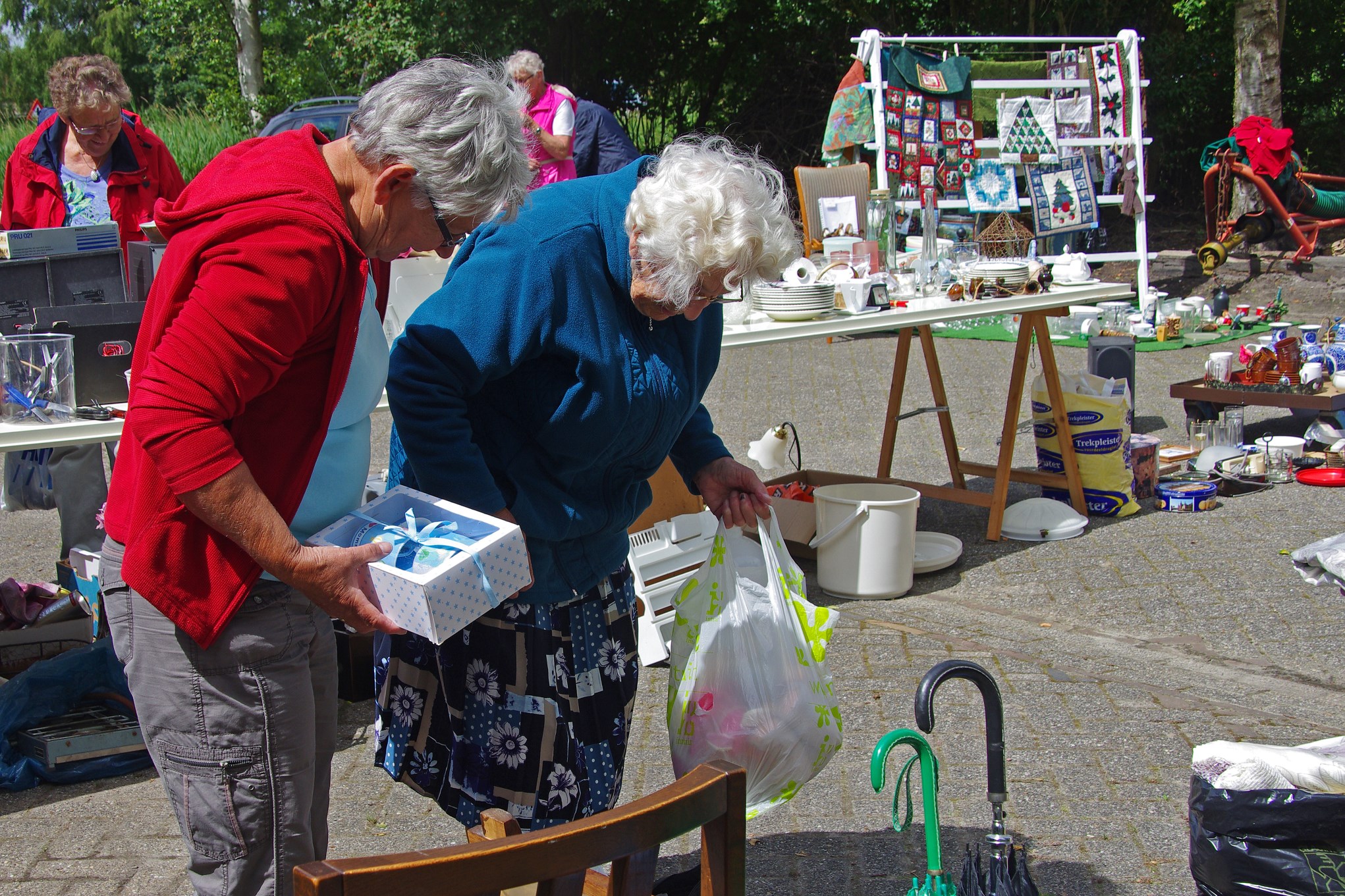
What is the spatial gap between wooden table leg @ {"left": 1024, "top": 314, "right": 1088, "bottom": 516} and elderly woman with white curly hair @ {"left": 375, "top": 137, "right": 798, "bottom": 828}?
2994 millimetres

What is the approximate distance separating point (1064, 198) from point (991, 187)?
796 mm

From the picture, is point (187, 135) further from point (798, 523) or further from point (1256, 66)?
point (798, 523)

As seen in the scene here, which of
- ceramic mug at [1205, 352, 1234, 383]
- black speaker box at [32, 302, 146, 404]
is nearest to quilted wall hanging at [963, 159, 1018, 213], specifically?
ceramic mug at [1205, 352, 1234, 383]

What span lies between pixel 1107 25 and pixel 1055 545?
40.8 ft

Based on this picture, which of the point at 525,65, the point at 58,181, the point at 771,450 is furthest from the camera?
the point at 525,65

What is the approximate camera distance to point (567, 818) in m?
1.89

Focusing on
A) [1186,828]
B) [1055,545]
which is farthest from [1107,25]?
[1186,828]

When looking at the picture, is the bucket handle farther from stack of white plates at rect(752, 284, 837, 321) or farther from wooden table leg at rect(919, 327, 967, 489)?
wooden table leg at rect(919, 327, 967, 489)

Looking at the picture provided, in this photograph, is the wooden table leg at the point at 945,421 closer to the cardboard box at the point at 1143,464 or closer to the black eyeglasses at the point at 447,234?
the cardboard box at the point at 1143,464

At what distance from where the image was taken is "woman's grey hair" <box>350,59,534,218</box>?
1454 millimetres

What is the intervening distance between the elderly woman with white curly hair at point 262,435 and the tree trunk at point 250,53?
16.6 m

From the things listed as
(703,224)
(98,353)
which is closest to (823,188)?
(98,353)

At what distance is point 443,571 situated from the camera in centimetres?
144

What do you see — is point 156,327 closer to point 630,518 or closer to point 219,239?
point 219,239
